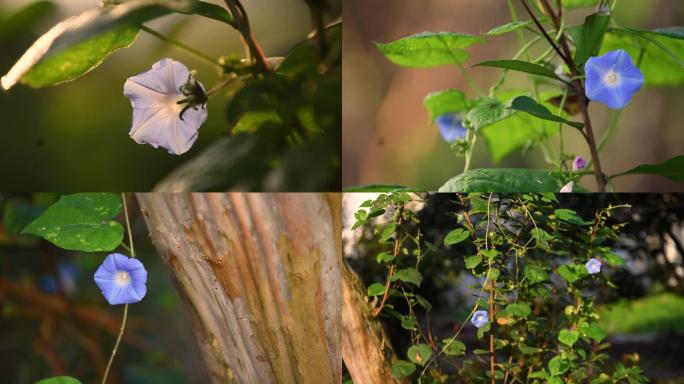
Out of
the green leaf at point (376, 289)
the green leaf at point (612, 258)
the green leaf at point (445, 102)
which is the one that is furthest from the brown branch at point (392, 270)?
the green leaf at point (612, 258)

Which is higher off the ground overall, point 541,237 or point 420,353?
point 541,237

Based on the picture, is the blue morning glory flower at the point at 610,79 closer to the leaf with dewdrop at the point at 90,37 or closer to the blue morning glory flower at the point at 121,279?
the leaf with dewdrop at the point at 90,37

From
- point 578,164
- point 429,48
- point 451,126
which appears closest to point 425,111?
point 451,126

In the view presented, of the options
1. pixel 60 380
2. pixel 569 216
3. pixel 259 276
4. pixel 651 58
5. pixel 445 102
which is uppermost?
pixel 651 58

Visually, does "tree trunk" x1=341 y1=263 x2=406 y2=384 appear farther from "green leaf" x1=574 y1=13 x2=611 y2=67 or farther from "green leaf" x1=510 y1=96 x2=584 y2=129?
"green leaf" x1=574 y1=13 x2=611 y2=67

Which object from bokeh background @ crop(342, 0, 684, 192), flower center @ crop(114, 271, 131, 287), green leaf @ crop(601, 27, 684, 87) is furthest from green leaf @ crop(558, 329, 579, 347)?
flower center @ crop(114, 271, 131, 287)

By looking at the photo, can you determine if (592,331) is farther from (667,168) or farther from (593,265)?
(667,168)

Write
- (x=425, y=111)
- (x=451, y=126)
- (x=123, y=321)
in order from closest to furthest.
Result: (x=123, y=321) < (x=451, y=126) < (x=425, y=111)
